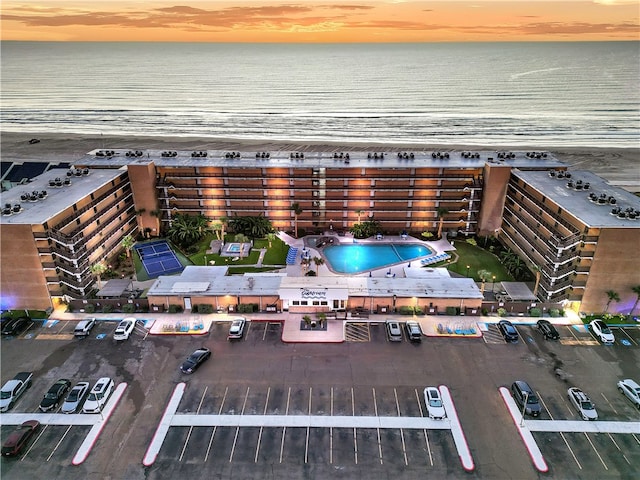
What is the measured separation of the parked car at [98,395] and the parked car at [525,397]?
47003mm

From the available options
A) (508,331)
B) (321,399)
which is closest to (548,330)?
(508,331)

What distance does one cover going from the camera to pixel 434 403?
45.3 metres

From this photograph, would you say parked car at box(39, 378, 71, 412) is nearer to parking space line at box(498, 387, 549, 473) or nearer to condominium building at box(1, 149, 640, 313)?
condominium building at box(1, 149, 640, 313)

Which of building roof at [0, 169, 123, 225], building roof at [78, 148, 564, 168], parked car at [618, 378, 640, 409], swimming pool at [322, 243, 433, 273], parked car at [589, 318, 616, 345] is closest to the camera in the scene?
parked car at [618, 378, 640, 409]

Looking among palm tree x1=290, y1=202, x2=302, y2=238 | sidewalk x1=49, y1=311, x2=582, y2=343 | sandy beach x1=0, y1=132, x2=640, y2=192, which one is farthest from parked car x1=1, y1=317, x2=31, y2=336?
sandy beach x1=0, y1=132, x2=640, y2=192

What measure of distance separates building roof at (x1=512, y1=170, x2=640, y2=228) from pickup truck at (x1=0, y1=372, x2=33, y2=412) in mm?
77031

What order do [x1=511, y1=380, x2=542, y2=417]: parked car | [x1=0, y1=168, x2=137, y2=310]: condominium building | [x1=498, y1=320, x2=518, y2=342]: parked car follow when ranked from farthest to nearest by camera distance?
[x1=0, y1=168, x2=137, y2=310]: condominium building < [x1=498, y1=320, x2=518, y2=342]: parked car < [x1=511, y1=380, x2=542, y2=417]: parked car

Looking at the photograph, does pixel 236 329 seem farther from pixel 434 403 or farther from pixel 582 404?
pixel 582 404

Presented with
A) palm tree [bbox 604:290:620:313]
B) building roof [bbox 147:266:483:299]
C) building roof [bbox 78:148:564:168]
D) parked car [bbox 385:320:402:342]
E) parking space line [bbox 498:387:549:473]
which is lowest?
parking space line [bbox 498:387:549:473]

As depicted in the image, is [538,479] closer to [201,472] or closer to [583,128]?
[201,472]

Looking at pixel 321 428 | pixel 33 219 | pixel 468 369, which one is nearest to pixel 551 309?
pixel 468 369

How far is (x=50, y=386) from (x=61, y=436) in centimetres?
881

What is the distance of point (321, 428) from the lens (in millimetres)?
43500

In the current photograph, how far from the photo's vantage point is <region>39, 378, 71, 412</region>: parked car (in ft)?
149
